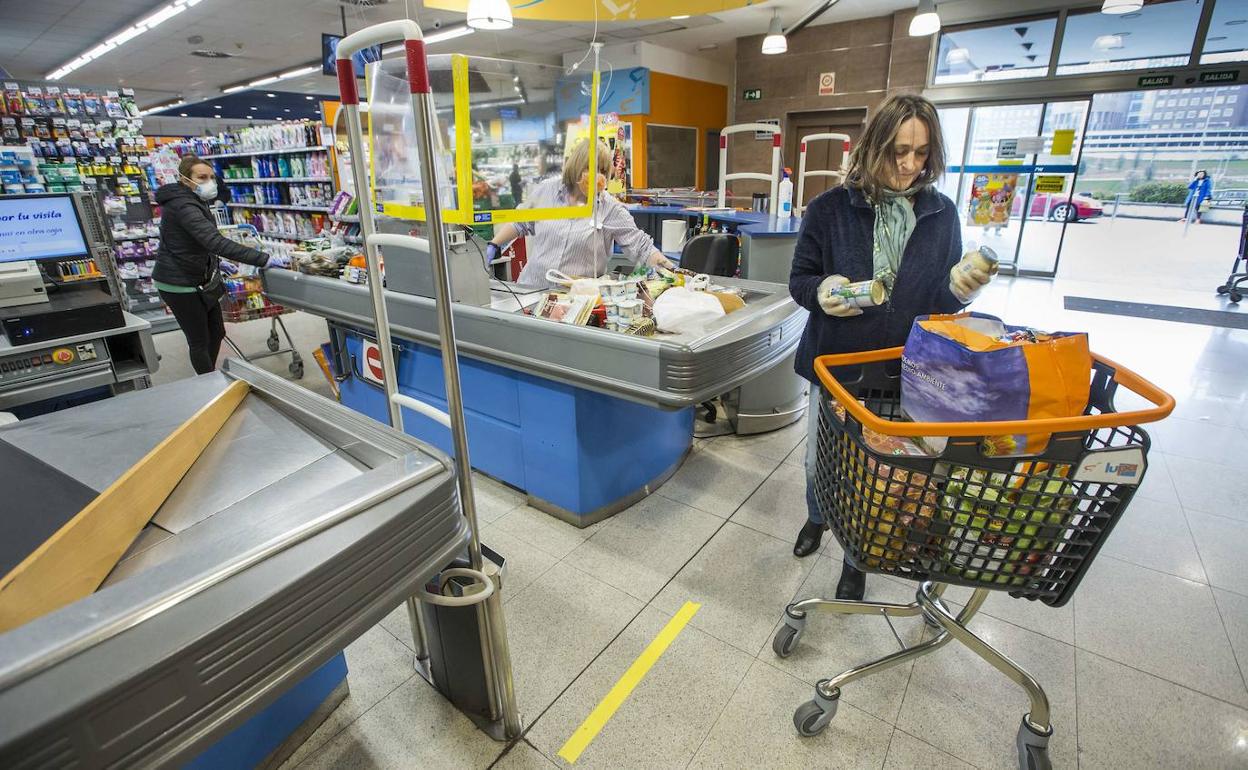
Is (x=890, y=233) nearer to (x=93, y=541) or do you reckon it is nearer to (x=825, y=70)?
(x=93, y=541)

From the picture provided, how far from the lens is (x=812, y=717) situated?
167cm

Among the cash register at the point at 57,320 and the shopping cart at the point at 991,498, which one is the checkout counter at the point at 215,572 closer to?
the shopping cart at the point at 991,498

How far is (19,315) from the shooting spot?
2.58 meters

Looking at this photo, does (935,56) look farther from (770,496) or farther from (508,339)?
(508,339)

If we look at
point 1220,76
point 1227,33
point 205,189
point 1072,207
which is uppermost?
point 1227,33

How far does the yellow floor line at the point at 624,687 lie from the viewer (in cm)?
170

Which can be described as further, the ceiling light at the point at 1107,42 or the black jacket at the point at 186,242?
the ceiling light at the point at 1107,42

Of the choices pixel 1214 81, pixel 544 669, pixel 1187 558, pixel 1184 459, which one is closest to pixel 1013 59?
pixel 1214 81

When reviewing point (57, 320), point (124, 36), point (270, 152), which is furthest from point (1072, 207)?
point (124, 36)

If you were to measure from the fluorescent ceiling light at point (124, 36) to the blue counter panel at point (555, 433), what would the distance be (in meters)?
8.27

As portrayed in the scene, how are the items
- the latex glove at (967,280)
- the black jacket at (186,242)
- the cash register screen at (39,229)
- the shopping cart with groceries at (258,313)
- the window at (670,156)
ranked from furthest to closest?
the window at (670,156) → the shopping cart with groceries at (258,313) → the black jacket at (186,242) → the cash register screen at (39,229) → the latex glove at (967,280)

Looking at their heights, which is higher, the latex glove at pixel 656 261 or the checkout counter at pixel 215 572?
the latex glove at pixel 656 261

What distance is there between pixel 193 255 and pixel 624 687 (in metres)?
3.94

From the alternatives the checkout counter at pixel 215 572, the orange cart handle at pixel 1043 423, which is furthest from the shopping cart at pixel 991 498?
the checkout counter at pixel 215 572
